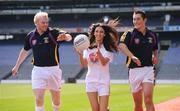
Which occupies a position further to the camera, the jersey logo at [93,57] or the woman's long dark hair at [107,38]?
the woman's long dark hair at [107,38]

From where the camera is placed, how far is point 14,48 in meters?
59.4

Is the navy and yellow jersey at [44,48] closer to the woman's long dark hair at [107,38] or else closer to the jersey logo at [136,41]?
the woman's long dark hair at [107,38]

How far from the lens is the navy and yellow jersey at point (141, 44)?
405 inches

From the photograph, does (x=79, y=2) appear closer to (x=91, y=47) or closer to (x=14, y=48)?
(x=14, y=48)

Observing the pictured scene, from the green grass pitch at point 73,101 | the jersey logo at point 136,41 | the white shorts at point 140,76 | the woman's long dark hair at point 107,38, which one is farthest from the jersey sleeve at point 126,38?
the green grass pitch at point 73,101

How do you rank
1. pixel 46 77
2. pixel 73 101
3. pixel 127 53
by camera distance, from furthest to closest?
pixel 73 101
pixel 46 77
pixel 127 53

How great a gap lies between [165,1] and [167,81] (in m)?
16.6

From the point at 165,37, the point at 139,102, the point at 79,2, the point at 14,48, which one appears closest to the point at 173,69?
the point at 165,37

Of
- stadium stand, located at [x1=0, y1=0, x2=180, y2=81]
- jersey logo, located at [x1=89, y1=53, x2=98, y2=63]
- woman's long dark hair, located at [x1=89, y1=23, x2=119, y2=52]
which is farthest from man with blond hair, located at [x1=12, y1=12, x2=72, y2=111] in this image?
stadium stand, located at [x1=0, y1=0, x2=180, y2=81]

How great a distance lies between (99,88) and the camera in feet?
31.2

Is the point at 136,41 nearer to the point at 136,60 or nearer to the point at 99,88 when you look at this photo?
the point at 136,60

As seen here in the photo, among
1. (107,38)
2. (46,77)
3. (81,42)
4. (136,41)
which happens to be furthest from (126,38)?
(46,77)

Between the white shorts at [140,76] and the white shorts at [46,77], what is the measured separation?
5.79ft

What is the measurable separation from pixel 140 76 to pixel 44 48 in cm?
232
